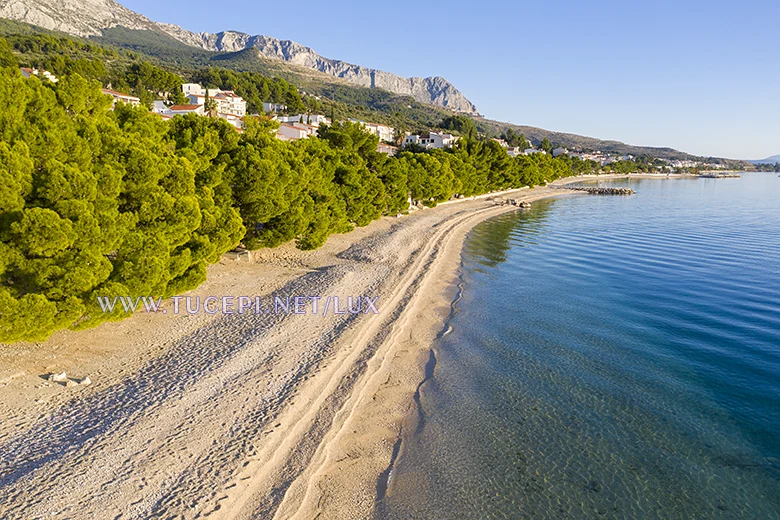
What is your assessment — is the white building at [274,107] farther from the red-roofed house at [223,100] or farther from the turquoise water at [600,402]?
the turquoise water at [600,402]

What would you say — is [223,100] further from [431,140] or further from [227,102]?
[431,140]

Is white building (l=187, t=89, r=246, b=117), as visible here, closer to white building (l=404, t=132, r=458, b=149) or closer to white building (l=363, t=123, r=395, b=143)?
white building (l=363, t=123, r=395, b=143)

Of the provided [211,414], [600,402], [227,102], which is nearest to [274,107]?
[227,102]

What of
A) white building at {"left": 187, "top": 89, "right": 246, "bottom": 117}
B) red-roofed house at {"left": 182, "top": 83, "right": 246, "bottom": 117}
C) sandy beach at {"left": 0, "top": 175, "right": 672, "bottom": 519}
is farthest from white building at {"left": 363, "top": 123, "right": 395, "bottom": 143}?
sandy beach at {"left": 0, "top": 175, "right": 672, "bottom": 519}

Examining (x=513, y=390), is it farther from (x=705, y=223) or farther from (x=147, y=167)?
(x=705, y=223)

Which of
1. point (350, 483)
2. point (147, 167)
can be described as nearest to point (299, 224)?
point (147, 167)

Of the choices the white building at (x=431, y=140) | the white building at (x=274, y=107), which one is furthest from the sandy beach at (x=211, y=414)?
the white building at (x=274, y=107)
